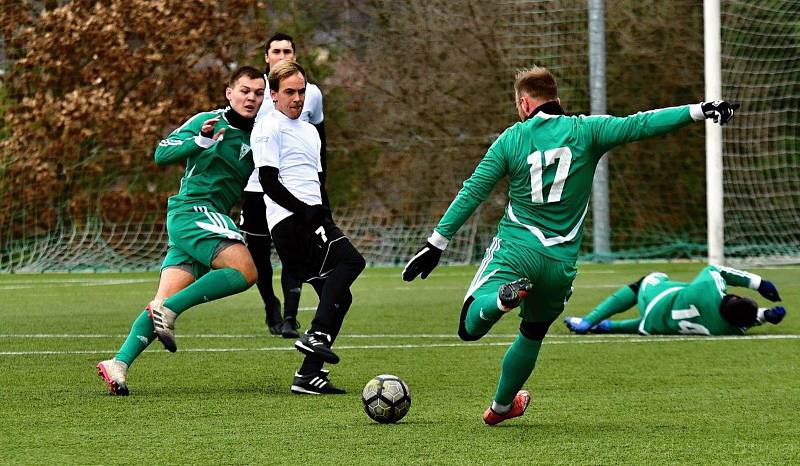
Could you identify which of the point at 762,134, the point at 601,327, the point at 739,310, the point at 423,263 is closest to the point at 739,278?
the point at 739,310

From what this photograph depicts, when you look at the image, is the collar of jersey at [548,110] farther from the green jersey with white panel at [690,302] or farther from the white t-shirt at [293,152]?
the green jersey with white panel at [690,302]

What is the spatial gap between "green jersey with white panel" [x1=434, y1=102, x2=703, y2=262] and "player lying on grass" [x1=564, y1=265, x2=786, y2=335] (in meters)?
3.72

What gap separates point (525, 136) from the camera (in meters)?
5.57

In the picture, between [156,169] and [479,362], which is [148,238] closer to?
[156,169]

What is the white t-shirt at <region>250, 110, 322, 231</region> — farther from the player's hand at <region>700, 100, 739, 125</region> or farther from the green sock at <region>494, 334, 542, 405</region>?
the player's hand at <region>700, 100, 739, 125</region>

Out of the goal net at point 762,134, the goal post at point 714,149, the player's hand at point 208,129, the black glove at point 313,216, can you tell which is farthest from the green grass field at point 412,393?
the goal net at point 762,134

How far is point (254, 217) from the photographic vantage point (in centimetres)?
957

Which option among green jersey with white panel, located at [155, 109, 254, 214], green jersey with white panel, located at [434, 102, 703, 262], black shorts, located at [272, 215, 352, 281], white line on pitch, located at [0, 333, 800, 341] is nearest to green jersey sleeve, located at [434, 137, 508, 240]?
green jersey with white panel, located at [434, 102, 703, 262]

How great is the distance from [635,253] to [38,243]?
27.6 ft

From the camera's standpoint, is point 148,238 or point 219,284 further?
point 148,238

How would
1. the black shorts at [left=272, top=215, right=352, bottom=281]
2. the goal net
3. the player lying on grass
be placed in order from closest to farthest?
1. the black shorts at [left=272, top=215, right=352, bottom=281]
2. the player lying on grass
3. the goal net

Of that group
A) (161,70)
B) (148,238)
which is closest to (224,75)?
(161,70)

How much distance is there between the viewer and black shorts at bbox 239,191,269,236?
9523mm

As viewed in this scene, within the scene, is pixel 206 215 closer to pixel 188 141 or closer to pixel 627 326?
pixel 188 141
